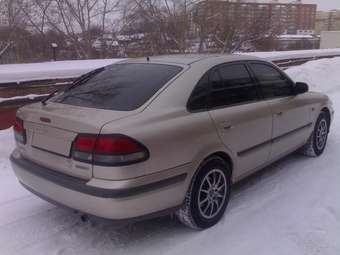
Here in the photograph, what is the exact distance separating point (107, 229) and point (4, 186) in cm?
166

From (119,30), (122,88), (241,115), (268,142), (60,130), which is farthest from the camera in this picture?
(119,30)

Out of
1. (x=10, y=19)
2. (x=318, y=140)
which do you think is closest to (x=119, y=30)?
(x=10, y=19)

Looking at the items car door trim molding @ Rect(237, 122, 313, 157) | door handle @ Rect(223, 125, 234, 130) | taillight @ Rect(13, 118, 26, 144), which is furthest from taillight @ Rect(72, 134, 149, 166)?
car door trim molding @ Rect(237, 122, 313, 157)

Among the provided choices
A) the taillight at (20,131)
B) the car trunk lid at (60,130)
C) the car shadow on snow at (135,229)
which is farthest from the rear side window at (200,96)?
the taillight at (20,131)

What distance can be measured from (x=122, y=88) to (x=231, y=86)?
44.8 inches

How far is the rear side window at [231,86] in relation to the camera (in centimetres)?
389

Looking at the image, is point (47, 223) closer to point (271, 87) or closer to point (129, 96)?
point (129, 96)

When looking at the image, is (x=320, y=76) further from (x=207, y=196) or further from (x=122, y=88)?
(x=122, y=88)

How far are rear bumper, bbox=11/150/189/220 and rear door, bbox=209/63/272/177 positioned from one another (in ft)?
2.32

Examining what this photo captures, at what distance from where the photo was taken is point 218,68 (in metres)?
4.03

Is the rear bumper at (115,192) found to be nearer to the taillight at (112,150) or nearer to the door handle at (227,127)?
the taillight at (112,150)

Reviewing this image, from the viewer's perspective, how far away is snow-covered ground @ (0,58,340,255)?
3412 millimetres

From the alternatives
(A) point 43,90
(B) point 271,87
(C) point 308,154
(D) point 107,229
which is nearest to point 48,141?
(D) point 107,229

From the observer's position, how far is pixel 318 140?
5.81 m
